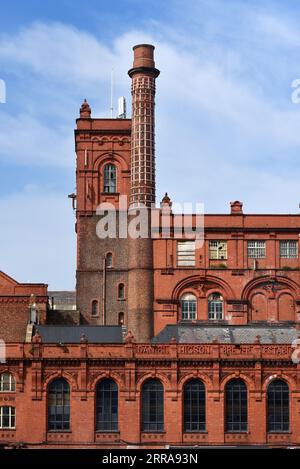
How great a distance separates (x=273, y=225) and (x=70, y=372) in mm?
22720

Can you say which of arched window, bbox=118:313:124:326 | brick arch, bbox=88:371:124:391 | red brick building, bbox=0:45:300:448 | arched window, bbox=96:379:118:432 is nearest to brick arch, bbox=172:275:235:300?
red brick building, bbox=0:45:300:448

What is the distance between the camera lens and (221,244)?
3243 inches

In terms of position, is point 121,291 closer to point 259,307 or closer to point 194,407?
point 259,307

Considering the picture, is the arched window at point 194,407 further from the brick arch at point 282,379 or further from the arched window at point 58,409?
the arched window at point 58,409

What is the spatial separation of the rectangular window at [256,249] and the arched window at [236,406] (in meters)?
15.5

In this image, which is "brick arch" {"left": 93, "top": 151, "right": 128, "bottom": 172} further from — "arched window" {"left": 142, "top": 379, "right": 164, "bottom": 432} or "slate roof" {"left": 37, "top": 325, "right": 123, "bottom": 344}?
"arched window" {"left": 142, "top": 379, "right": 164, "bottom": 432}

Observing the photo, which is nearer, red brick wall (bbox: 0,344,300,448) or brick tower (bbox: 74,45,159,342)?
red brick wall (bbox: 0,344,300,448)

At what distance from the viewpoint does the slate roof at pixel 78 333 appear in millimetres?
72562

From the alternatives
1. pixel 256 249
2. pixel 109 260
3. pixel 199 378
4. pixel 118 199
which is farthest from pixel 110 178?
pixel 199 378

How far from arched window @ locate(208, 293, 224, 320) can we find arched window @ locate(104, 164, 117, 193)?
11997 mm

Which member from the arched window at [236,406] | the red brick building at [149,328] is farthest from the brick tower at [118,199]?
the arched window at [236,406]

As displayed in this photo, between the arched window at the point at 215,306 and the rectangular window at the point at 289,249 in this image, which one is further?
the rectangular window at the point at 289,249

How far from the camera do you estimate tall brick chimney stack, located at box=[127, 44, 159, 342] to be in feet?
262
